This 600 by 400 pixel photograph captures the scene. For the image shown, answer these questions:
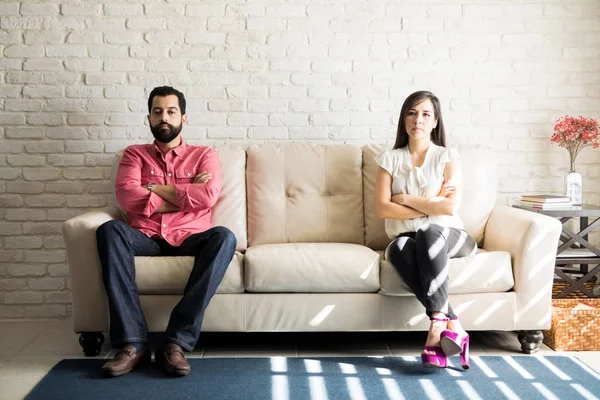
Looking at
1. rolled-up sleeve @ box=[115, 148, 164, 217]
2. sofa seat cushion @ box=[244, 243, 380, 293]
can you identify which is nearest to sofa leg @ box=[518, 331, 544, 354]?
sofa seat cushion @ box=[244, 243, 380, 293]

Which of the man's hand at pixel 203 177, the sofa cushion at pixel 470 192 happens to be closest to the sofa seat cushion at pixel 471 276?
the sofa cushion at pixel 470 192

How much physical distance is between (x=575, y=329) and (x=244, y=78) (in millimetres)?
2141

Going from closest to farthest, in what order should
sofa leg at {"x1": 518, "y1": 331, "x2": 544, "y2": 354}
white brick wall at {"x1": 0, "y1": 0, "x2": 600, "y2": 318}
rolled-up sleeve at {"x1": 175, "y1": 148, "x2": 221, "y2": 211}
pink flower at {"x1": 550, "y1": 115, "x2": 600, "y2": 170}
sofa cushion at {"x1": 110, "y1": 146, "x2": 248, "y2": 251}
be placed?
sofa leg at {"x1": 518, "y1": 331, "x2": 544, "y2": 354} < rolled-up sleeve at {"x1": 175, "y1": 148, "x2": 221, "y2": 211} < sofa cushion at {"x1": 110, "y1": 146, "x2": 248, "y2": 251} < pink flower at {"x1": 550, "y1": 115, "x2": 600, "y2": 170} < white brick wall at {"x1": 0, "y1": 0, "x2": 600, "y2": 318}

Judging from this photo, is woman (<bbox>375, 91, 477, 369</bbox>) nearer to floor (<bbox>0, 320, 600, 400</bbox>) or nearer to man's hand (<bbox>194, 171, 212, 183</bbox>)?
floor (<bbox>0, 320, 600, 400</bbox>)

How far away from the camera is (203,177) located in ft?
9.58

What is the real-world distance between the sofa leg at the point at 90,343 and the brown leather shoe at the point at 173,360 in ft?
1.27

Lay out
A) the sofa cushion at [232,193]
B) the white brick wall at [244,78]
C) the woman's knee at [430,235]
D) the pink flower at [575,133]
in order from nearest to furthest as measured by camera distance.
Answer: the woman's knee at [430,235]
the sofa cushion at [232,193]
the pink flower at [575,133]
the white brick wall at [244,78]

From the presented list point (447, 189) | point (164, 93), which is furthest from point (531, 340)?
point (164, 93)

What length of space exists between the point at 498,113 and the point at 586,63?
582mm

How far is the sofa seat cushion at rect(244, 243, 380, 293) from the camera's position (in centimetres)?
263

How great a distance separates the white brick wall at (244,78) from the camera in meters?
3.40

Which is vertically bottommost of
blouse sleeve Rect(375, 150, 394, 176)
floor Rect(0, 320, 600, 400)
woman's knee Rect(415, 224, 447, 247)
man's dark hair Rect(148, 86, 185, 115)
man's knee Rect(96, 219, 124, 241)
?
floor Rect(0, 320, 600, 400)

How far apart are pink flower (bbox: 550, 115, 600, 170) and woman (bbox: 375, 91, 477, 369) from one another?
735 mm

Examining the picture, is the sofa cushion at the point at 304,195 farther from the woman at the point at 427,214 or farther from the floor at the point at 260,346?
the floor at the point at 260,346
